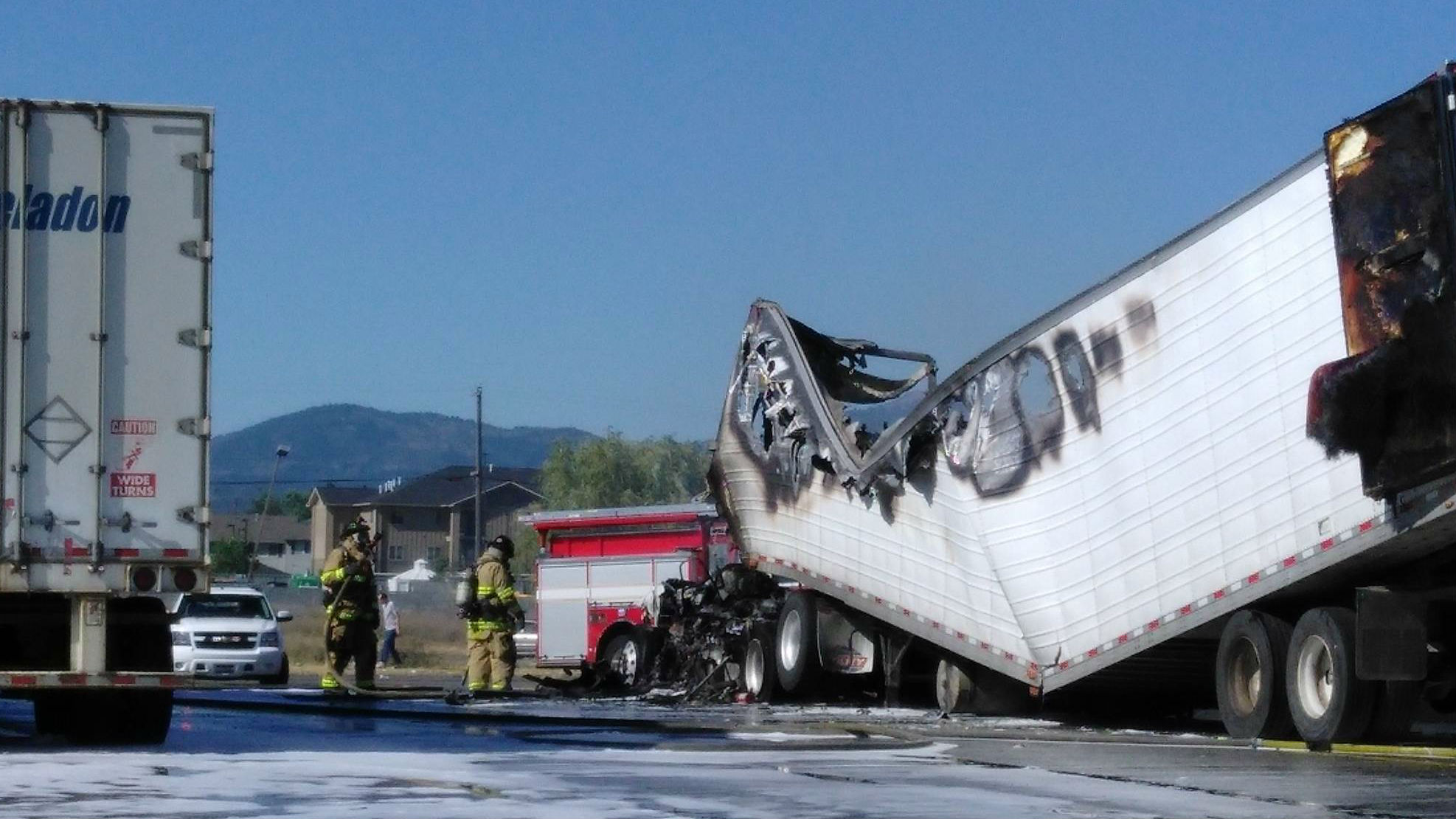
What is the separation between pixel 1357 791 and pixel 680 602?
13501mm

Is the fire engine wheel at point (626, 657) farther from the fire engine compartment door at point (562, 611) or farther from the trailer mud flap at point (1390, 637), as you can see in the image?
the trailer mud flap at point (1390, 637)

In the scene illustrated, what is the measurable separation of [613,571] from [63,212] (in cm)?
1420

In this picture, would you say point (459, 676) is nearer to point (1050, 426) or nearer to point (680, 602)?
point (680, 602)

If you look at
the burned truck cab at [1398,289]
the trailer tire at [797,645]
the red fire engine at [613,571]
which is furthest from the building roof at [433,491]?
the burned truck cab at [1398,289]

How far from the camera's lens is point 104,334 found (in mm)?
13172

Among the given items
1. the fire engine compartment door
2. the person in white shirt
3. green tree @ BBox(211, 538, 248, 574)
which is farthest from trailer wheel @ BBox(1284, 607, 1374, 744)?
green tree @ BBox(211, 538, 248, 574)

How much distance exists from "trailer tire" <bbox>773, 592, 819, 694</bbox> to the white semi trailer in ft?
27.9

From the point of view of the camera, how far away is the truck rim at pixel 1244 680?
15094 mm

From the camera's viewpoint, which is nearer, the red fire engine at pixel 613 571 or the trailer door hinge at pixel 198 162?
the trailer door hinge at pixel 198 162

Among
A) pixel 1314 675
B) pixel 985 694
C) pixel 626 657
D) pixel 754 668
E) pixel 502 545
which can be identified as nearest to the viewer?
pixel 1314 675

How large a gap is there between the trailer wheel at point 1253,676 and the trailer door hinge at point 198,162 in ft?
24.6

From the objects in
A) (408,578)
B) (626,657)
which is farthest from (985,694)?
(408,578)

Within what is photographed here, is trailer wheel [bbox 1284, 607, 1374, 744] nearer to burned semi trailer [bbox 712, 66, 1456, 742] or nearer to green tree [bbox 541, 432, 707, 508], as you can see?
burned semi trailer [bbox 712, 66, 1456, 742]

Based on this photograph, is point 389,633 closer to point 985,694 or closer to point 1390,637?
point 985,694
